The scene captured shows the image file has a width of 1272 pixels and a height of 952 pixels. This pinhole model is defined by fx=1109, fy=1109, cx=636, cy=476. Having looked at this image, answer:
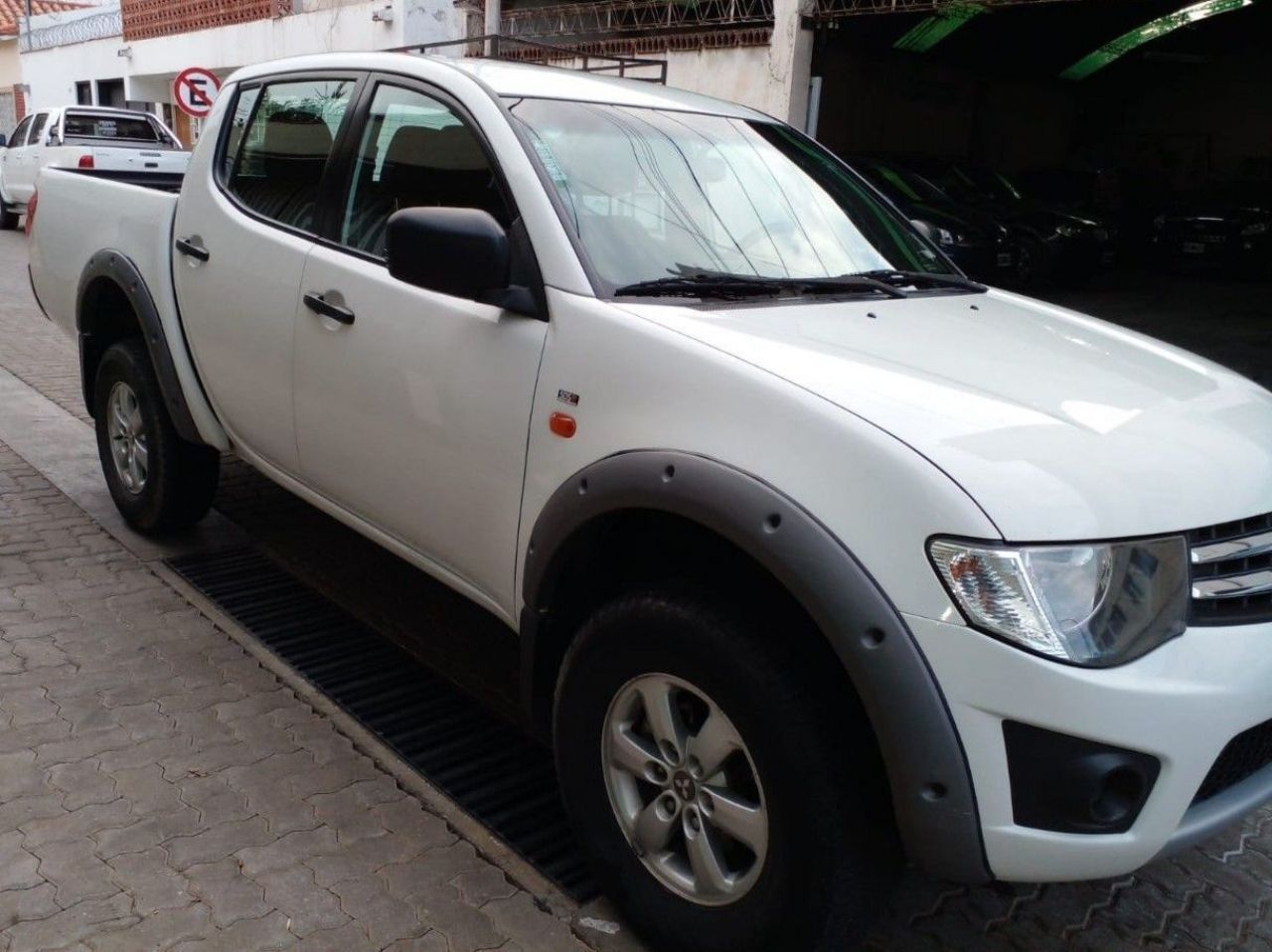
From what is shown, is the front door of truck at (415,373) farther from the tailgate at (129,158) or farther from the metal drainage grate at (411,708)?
the tailgate at (129,158)

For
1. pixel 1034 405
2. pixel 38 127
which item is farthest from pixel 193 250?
pixel 38 127

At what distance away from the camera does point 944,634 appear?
175 cm

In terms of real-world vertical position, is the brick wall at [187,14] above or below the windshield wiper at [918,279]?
above

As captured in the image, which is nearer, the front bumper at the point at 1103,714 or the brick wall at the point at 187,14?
the front bumper at the point at 1103,714

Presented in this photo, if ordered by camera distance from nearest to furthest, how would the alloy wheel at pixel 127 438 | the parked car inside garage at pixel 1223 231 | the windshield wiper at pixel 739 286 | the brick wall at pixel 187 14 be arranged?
the windshield wiper at pixel 739 286, the alloy wheel at pixel 127 438, the parked car inside garage at pixel 1223 231, the brick wall at pixel 187 14

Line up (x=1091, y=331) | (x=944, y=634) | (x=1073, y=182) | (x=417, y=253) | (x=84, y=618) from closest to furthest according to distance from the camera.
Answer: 1. (x=944, y=634)
2. (x=417, y=253)
3. (x=1091, y=331)
4. (x=84, y=618)
5. (x=1073, y=182)

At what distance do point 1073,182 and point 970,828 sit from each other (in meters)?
19.9

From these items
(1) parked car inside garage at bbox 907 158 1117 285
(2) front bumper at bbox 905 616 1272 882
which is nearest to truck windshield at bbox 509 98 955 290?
(2) front bumper at bbox 905 616 1272 882

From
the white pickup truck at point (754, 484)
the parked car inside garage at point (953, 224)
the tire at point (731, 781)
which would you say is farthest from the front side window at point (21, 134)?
the tire at point (731, 781)

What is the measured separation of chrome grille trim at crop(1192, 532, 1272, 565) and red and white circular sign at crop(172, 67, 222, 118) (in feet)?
45.7

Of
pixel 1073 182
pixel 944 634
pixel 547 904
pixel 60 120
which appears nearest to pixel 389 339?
pixel 547 904

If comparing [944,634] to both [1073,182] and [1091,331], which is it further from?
[1073,182]

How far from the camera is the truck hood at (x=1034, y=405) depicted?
182 centimetres

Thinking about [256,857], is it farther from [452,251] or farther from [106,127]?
[106,127]
